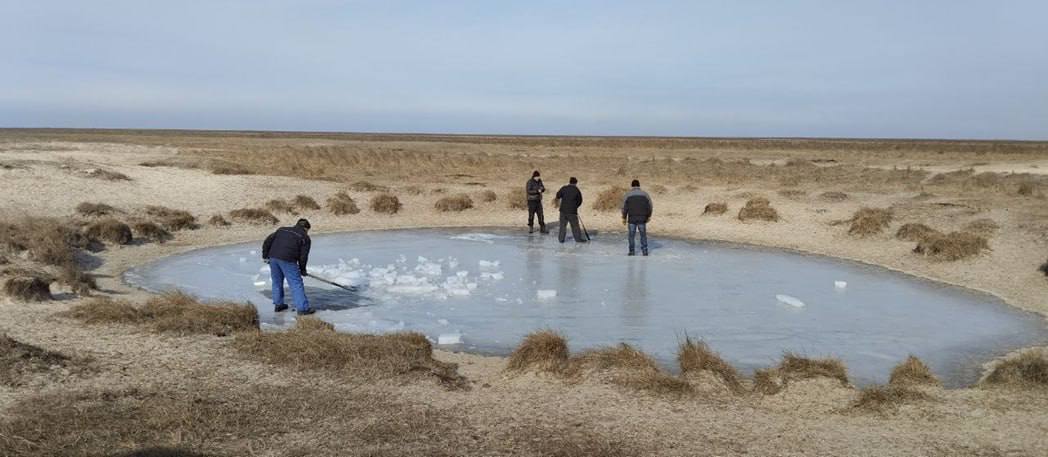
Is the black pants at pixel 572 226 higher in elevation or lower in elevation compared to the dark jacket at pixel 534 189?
lower

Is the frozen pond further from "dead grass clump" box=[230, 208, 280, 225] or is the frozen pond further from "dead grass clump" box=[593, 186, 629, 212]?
"dead grass clump" box=[593, 186, 629, 212]

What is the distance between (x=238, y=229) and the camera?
1997 centimetres

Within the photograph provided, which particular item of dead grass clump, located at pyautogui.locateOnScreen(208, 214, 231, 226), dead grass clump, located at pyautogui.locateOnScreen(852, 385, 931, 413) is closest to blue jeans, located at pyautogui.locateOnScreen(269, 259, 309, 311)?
dead grass clump, located at pyautogui.locateOnScreen(852, 385, 931, 413)

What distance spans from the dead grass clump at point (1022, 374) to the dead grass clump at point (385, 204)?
18.0 meters

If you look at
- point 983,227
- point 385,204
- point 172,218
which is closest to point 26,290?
point 172,218

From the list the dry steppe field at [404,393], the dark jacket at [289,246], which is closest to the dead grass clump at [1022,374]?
the dry steppe field at [404,393]

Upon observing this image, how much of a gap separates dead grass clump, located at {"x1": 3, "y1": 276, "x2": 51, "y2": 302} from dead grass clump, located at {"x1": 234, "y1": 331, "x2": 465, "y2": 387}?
3638 mm

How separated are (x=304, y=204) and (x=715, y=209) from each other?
11.8 metres

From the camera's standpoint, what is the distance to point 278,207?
880 inches

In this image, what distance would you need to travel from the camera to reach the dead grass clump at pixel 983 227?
17.2 m

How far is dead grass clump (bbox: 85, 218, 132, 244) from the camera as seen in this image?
16.2 metres

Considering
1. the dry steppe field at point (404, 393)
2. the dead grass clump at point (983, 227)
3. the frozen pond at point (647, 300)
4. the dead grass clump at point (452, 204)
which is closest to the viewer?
the dry steppe field at point (404, 393)

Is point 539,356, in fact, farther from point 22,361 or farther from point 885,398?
point 22,361

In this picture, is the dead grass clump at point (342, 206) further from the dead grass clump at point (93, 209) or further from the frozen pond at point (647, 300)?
the dead grass clump at point (93, 209)
